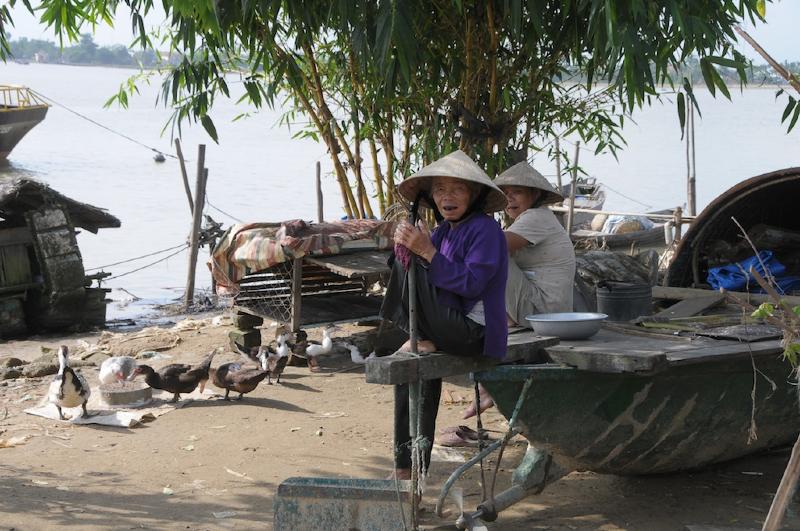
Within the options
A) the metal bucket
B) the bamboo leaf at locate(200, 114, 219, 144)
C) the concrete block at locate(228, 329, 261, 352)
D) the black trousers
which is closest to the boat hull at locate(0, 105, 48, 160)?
the concrete block at locate(228, 329, 261, 352)

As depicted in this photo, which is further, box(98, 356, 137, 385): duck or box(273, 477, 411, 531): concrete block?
box(98, 356, 137, 385): duck

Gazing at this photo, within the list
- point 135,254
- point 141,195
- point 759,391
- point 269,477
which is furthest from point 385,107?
point 141,195

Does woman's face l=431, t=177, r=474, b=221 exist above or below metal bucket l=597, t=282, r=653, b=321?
above

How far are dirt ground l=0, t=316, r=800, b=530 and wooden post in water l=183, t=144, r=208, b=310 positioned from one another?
4.64 m

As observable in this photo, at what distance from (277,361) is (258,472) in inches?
82.3

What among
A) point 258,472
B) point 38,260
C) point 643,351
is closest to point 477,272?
point 643,351

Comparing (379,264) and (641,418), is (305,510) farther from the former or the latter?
(379,264)

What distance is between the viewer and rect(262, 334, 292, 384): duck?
24.8 feet

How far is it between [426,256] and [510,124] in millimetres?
4040

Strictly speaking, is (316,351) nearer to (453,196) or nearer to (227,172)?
(453,196)

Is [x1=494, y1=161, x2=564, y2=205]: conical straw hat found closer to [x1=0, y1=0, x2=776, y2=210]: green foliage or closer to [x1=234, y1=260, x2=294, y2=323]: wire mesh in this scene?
[x1=0, y1=0, x2=776, y2=210]: green foliage

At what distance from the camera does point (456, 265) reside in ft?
13.0

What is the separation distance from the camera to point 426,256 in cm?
388

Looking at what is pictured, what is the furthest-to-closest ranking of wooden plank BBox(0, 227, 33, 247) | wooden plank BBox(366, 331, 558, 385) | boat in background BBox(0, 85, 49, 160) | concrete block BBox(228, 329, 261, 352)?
boat in background BBox(0, 85, 49, 160)
wooden plank BBox(0, 227, 33, 247)
concrete block BBox(228, 329, 261, 352)
wooden plank BBox(366, 331, 558, 385)
